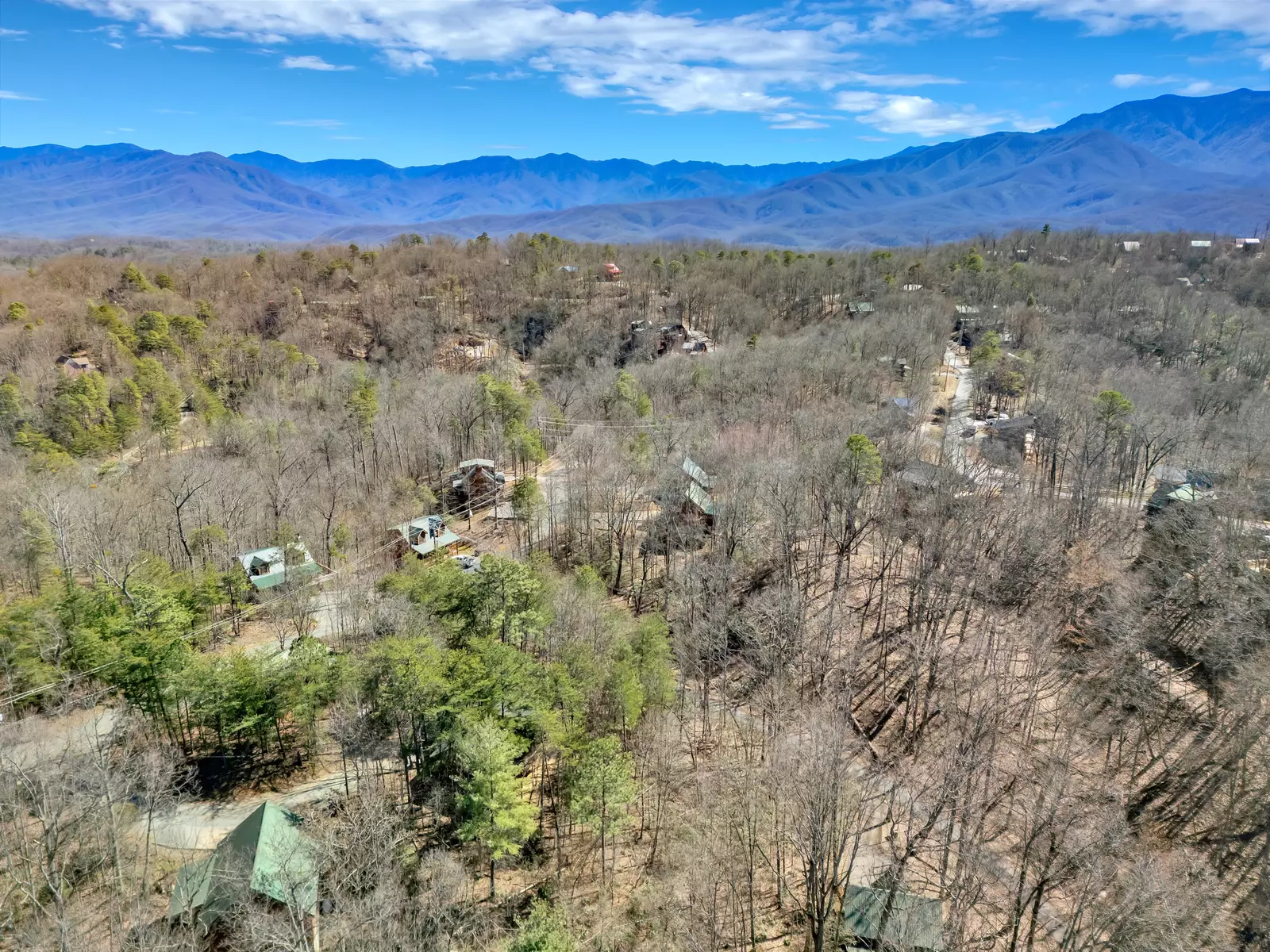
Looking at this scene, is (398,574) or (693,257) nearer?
(398,574)

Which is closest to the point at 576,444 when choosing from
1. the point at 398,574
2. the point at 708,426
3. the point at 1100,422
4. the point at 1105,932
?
the point at 708,426

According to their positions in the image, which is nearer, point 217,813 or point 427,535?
point 217,813

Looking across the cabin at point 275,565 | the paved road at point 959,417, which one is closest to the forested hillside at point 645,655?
the cabin at point 275,565

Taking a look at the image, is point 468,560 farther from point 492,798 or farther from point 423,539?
point 492,798

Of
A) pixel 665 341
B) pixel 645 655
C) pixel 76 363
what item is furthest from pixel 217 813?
pixel 665 341

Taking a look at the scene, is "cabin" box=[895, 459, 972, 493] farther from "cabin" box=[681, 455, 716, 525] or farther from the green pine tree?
the green pine tree

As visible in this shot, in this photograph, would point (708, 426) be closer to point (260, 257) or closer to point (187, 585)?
point (187, 585)

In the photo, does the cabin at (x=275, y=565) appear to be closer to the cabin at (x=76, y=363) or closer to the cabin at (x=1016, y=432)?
Answer: the cabin at (x=76, y=363)
